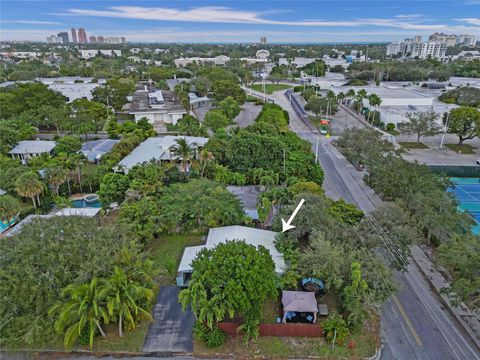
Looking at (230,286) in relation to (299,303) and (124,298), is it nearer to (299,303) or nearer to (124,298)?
(299,303)

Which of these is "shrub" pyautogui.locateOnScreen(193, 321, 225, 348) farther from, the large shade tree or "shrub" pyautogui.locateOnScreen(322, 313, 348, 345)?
"shrub" pyautogui.locateOnScreen(322, 313, 348, 345)

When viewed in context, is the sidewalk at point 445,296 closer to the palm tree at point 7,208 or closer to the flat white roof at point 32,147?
the palm tree at point 7,208

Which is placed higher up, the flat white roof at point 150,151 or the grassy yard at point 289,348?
the flat white roof at point 150,151

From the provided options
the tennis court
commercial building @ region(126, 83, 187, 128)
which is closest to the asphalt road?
the tennis court

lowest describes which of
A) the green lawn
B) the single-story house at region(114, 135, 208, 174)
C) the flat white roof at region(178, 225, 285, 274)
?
the green lawn

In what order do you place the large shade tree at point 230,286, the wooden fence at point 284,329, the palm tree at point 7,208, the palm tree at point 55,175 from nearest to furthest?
the large shade tree at point 230,286
the wooden fence at point 284,329
the palm tree at point 7,208
the palm tree at point 55,175

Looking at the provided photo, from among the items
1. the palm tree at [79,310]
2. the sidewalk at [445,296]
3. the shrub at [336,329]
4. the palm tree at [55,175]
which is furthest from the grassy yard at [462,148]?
the palm tree at [55,175]

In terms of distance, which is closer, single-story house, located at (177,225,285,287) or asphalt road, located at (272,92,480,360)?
asphalt road, located at (272,92,480,360)
